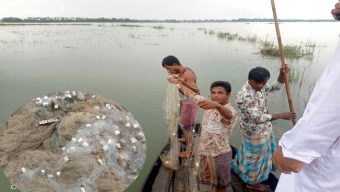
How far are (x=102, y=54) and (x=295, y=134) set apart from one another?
14.8 m

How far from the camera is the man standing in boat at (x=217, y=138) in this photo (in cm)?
250

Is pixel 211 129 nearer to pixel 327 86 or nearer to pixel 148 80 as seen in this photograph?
pixel 327 86

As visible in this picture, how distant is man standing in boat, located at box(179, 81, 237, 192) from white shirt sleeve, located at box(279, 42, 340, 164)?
1.34 meters

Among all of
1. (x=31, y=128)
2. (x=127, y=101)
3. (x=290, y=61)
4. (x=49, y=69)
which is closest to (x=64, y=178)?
(x=31, y=128)

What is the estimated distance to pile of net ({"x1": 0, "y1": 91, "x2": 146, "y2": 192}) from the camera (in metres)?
3.00

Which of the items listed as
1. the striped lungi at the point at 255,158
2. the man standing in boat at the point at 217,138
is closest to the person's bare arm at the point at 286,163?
the man standing in boat at the point at 217,138

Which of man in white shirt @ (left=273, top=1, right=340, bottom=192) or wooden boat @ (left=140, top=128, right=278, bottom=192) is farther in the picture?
wooden boat @ (left=140, top=128, right=278, bottom=192)

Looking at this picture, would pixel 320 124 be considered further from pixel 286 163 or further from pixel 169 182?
pixel 169 182

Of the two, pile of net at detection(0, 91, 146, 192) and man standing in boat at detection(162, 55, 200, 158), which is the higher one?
man standing in boat at detection(162, 55, 200, 158)

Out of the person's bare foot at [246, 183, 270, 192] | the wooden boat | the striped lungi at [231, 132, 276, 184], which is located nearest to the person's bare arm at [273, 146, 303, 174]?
the striped lungi at [231, 132, 276, 184]

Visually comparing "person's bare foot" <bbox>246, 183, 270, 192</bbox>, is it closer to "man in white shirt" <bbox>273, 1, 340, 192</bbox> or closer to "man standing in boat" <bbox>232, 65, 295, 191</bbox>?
"man standing in boat" <bbox>232, 65, 295, 191</bbox>

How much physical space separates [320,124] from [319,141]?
7cm

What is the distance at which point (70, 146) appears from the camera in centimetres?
322

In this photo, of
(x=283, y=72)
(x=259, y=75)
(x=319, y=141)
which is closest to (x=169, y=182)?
(x=259, y=75)
